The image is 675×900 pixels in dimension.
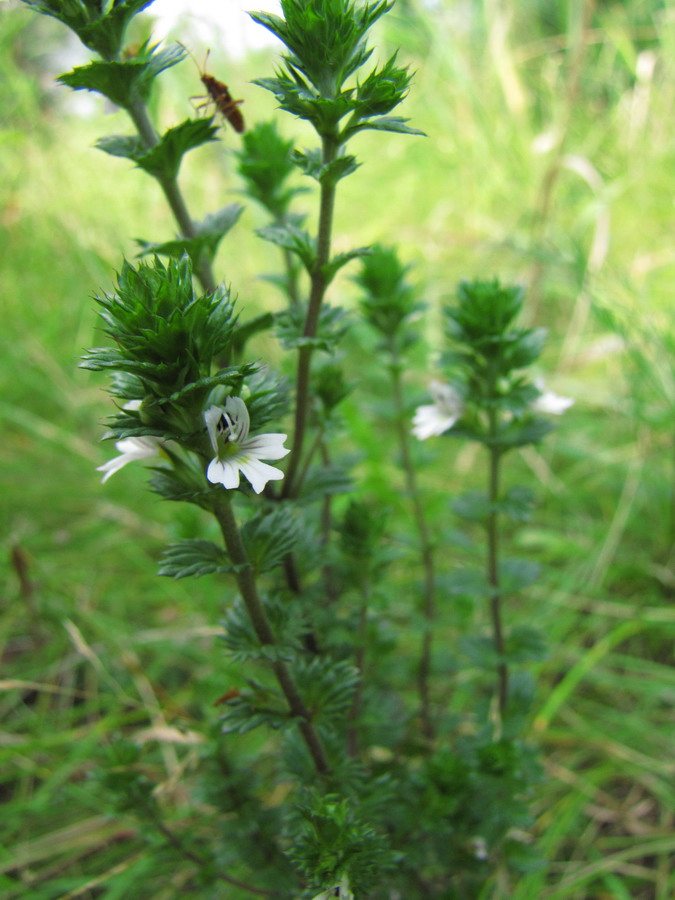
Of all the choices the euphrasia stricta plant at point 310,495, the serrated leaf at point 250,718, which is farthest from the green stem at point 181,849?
the serrated leaf at point 250,718

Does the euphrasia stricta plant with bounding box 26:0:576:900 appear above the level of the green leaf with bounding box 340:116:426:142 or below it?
below

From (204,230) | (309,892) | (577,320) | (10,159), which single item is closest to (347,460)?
(204,230)

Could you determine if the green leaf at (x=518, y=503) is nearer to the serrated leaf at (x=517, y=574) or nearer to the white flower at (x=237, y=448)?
the serrated leaf at (x=517, y=574)

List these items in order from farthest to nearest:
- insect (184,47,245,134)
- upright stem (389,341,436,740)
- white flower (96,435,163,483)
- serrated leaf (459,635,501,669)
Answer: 1. upright stem (389,341,436,740)
2. serrated leaf (459,635,501,669)
3. insect (184,47,245,134)
4. white flower (96,435,163,483)

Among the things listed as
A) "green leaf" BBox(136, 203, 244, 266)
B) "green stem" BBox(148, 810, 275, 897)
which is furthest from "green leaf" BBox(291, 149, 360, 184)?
"green stem" BBox(148, 810, 275, 897)

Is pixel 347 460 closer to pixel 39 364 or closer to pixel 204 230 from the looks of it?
pixel 204 230

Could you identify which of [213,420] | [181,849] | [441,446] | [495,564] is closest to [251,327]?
[213,420]

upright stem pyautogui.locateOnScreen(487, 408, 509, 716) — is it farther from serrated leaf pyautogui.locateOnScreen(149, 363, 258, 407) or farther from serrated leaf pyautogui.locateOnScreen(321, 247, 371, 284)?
serrated leaf pyautogui.locateOnScreen(149, 363, 258, 407)

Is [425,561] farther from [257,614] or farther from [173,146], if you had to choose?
[173,146]
